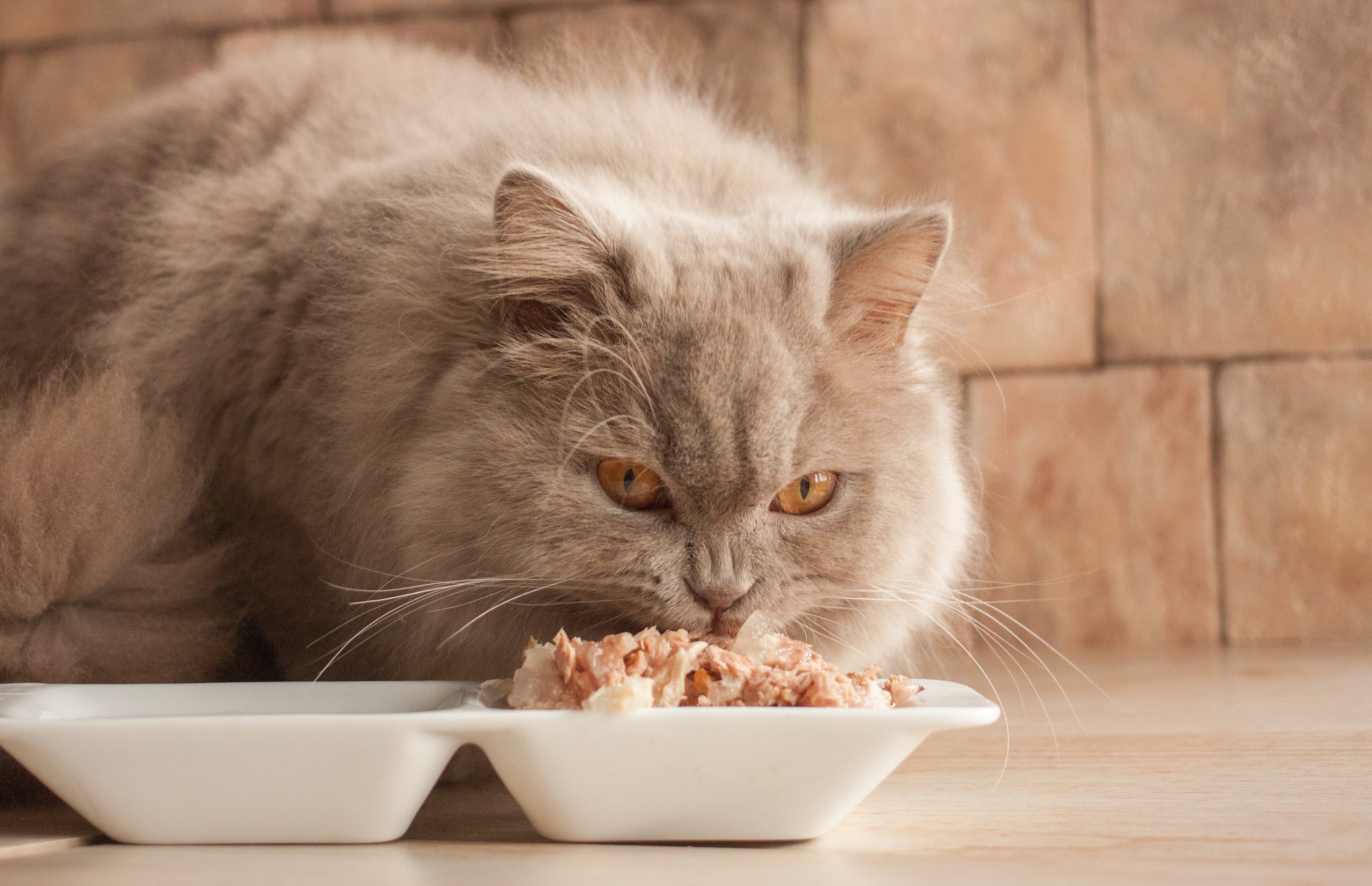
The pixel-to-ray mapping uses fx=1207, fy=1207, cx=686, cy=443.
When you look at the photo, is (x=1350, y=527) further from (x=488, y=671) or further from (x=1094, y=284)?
(x=488, y=671)

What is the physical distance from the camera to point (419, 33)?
2727 mm

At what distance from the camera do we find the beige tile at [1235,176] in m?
2.47

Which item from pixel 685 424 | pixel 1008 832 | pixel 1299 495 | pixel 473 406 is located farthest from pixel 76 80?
pixel 1299 495

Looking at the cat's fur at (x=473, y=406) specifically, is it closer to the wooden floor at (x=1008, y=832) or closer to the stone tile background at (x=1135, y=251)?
the wooden floor at (x=1008, y=832)

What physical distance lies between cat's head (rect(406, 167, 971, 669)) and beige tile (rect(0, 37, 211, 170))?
175cm

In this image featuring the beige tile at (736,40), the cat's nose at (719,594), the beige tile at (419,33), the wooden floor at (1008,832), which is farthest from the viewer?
the beige tile at (419,33)

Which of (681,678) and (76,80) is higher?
(76,80)

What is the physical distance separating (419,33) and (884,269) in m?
1.72

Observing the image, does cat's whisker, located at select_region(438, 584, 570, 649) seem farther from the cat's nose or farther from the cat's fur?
the cat's nose

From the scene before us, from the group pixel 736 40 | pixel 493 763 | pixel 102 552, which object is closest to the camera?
pixel 493 763

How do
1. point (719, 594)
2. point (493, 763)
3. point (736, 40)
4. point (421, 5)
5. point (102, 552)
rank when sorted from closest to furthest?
point (493, 763) → point (719, 594) → point (102, 552) → point (736, 40) → point (421, 5)

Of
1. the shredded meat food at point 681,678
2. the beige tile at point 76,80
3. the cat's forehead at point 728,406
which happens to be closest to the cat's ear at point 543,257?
the cat's forehead at point 728,406

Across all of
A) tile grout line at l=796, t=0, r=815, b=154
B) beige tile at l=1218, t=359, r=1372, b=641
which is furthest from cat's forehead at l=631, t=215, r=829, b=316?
beige tile at l=1218, t=359, r=1372, b=641

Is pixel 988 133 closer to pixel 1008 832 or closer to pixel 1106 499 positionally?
pixel 1106 499
